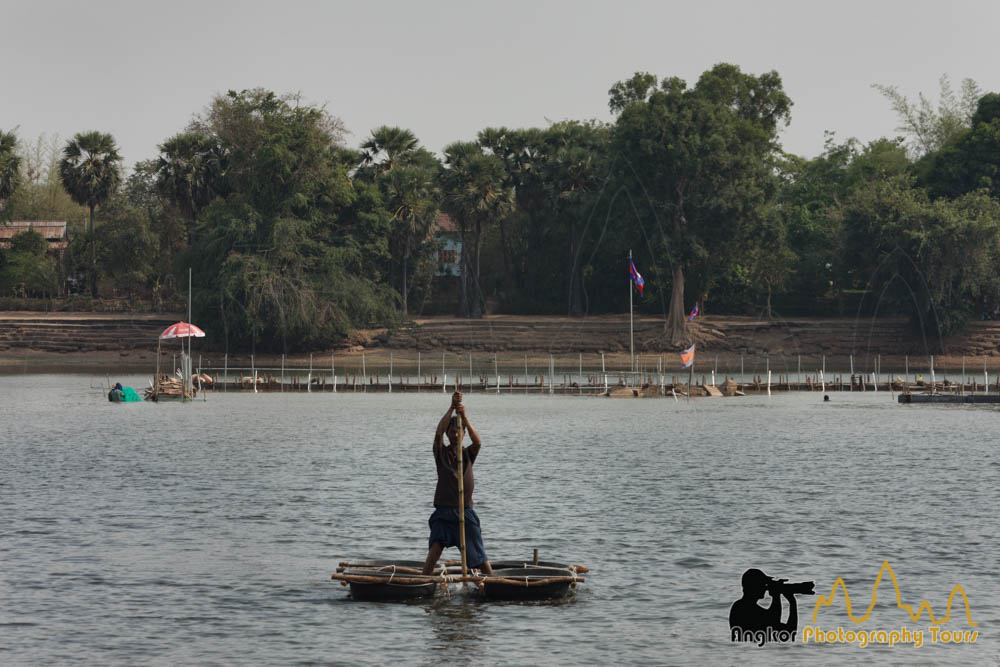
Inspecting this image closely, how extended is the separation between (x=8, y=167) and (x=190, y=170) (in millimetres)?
18876

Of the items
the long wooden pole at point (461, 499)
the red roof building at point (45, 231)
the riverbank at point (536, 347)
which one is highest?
the red roof building at point (45, 231)

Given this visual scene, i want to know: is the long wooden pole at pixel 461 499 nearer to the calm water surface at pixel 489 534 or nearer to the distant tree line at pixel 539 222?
the calm water surface at pixel 489 534

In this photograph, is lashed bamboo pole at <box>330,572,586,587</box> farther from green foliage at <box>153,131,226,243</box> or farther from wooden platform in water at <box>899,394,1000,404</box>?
green foliage at <box>153,131,226,243</box>

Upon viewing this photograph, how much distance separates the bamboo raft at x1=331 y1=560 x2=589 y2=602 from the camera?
2066 centimetres

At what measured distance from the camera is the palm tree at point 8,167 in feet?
381

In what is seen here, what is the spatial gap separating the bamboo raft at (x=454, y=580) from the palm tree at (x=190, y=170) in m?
90.9

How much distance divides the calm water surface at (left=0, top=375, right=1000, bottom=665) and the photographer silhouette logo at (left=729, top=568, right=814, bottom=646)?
0.35 m

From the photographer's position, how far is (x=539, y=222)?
114250mm

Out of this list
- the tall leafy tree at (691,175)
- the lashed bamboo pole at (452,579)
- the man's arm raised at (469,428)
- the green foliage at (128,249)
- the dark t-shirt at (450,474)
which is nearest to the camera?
the man's arm raised at (469,428)

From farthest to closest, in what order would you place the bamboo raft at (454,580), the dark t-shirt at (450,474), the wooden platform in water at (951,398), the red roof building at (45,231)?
the red roof building at (45,231) < the wooden platform in water at (951,398) < the bamboo raft at (454,580) < the dark t-shirt at (450,474)

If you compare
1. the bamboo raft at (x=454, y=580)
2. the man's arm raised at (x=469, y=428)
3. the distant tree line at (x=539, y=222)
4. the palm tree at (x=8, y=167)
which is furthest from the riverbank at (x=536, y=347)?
the man's arm raised at (x=469, y=428)

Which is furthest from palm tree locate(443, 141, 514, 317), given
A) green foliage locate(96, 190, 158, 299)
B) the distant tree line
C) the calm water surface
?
the calm water surface

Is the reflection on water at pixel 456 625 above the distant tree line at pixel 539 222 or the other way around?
the other way around

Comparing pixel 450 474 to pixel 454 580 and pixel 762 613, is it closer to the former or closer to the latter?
pixel 454 580
